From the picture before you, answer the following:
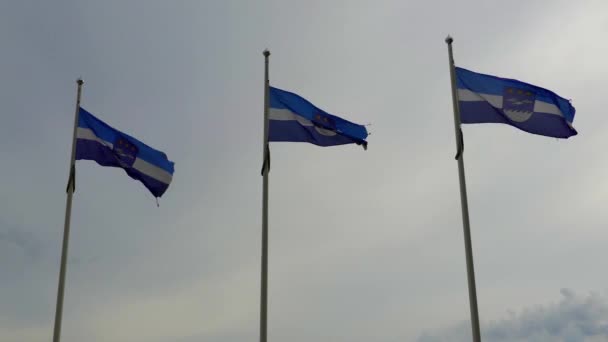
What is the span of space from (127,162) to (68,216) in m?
3.57

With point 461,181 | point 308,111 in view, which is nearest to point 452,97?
point 461,181

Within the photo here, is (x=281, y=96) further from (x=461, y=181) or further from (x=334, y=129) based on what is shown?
(x=461, y=181)

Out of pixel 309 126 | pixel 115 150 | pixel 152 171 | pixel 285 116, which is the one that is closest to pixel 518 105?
pixel 309 126

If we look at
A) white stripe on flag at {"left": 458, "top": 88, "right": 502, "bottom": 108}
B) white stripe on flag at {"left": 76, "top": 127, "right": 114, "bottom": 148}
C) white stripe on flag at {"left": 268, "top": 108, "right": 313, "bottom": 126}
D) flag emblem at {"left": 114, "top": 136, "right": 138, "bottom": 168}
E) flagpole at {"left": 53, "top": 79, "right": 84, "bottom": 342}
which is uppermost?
white stripe on flag at {"left": 458, "top": 88, "right": 502, "bottom": 108}

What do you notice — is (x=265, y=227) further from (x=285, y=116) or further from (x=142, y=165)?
(x=142, y=165)

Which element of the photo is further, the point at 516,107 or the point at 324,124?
the point at 324,124

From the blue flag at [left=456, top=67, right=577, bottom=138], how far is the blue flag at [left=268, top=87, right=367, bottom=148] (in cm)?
483

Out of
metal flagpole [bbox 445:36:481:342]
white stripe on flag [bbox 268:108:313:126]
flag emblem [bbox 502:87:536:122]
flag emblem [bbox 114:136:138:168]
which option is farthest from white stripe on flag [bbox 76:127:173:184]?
flag emblem [bbox 502:87:536:122]

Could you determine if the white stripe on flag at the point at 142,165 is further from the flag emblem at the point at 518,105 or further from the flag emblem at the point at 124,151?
the flag emblem at the point at 518,105

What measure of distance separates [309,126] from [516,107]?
8.87 m

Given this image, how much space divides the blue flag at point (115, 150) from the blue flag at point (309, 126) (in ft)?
19.1

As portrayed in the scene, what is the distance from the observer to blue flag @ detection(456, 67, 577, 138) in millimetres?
34781

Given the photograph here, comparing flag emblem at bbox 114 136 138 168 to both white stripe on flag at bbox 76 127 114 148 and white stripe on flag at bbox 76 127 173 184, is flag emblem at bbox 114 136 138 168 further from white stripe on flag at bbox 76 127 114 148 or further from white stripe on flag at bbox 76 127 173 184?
white stripe on flag at bbox 76 127 114 148

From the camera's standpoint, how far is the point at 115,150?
36062mm
